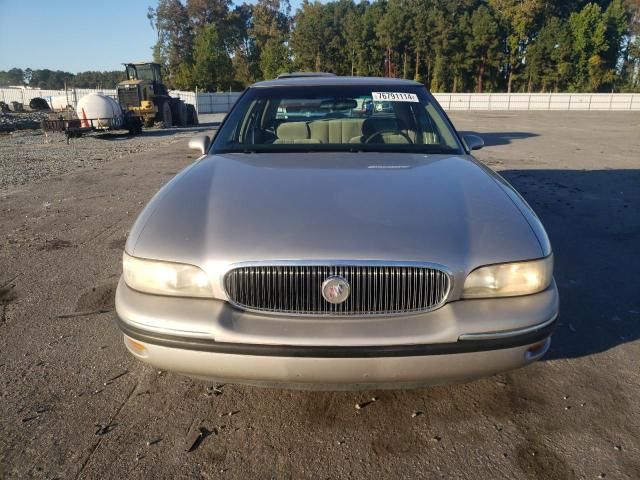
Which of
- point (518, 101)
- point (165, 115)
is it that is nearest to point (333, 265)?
point (165, 115)

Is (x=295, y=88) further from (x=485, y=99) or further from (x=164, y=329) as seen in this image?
(x=485, y=99)

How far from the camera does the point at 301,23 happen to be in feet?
217

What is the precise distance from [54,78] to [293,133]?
139 meters

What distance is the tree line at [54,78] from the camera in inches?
4258

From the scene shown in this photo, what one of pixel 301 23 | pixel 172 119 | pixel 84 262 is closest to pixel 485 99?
pixel 172 119

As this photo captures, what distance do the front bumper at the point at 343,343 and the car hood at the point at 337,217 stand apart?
0.69 feet

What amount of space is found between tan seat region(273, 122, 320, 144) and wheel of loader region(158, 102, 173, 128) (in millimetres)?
19058

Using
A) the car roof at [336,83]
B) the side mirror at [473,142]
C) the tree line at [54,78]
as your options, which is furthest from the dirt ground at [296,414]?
the tree line at [54,78]

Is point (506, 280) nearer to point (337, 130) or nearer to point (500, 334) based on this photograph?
point (500, 334)

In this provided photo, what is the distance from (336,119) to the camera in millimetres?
3602

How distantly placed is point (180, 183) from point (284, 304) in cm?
107

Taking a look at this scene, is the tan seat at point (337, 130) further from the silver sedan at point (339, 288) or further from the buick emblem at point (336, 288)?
the buick emblem at point (336, 288)

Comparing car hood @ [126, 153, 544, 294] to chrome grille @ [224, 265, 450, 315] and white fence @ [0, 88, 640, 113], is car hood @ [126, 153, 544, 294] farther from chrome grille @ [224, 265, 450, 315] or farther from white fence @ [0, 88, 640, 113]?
white fence @ [0, 88, 640, 113]

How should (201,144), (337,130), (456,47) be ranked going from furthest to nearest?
(456,47) < (337,130) < (201,144)
